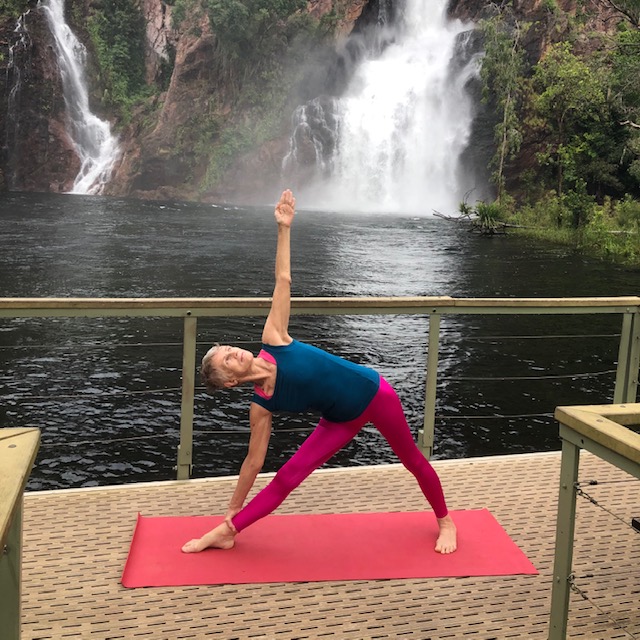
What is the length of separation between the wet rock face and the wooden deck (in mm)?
49730

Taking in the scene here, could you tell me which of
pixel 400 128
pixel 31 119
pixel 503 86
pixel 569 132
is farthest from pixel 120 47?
pixel 569 132

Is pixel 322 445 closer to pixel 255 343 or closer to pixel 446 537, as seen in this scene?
pixel 446 537

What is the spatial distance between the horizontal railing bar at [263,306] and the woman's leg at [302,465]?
2.46 ft

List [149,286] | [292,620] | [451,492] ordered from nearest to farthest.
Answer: [292,620]
[451,492]
[149,286]

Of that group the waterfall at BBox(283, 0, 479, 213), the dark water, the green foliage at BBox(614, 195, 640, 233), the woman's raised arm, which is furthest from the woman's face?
the waterfall at BBox(283, 0, 479, 213)

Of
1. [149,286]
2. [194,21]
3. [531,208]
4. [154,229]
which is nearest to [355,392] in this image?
[149,286]

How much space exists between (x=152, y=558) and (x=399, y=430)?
104 cm

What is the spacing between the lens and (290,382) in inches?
121

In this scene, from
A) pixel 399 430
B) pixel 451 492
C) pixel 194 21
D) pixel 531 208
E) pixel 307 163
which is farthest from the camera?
pixel 194 21

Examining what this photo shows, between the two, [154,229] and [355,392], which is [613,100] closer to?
[154,229]

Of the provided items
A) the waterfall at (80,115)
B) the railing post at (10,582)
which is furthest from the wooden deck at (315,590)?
the waterfall at (80,115)

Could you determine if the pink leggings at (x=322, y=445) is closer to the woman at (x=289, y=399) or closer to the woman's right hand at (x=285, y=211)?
the woman at (x=289, y=399)

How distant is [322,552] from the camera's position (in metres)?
3.32

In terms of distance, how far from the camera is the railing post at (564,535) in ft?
7.06
